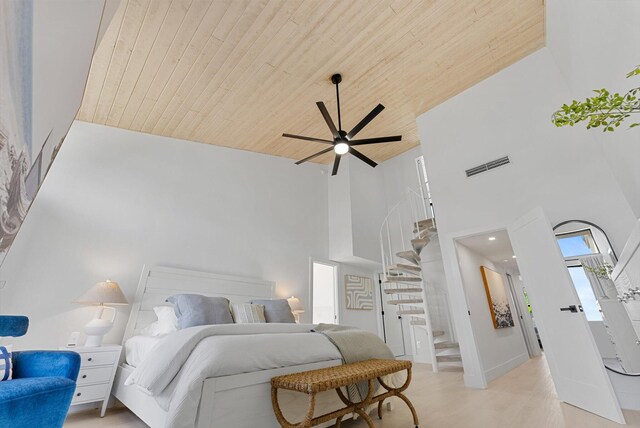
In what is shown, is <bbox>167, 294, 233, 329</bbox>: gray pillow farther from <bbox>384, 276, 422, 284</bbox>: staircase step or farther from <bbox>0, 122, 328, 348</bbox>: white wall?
<bbox>384, 276, 422, 284</bbox>: staircase step

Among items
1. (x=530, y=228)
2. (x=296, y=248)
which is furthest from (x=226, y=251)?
(x=530, y=228)

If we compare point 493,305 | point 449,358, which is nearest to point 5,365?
point 449,358

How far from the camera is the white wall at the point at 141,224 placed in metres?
2.82

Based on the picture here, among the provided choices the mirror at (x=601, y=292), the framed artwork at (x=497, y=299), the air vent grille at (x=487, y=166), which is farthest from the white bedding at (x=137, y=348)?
the framed artwork at (x=497, y=299)

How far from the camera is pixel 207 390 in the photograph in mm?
1664

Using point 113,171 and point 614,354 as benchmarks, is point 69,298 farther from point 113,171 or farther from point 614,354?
point 614,354

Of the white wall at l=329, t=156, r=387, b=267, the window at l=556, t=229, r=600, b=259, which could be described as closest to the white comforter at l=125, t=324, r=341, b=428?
the window at l=556, t=229, r=600, b=259

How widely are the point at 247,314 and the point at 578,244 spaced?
153 inches

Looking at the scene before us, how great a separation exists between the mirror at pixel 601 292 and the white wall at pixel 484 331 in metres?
1.24

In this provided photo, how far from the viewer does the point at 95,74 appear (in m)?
2.90

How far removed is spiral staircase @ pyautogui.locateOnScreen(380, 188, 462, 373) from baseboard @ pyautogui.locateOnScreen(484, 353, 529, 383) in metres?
0.61

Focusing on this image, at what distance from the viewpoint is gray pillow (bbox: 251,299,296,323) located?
3.67 meters

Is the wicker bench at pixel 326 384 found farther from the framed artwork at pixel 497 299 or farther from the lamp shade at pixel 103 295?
the framed artwork at pixel 497 299

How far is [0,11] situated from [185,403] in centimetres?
185
